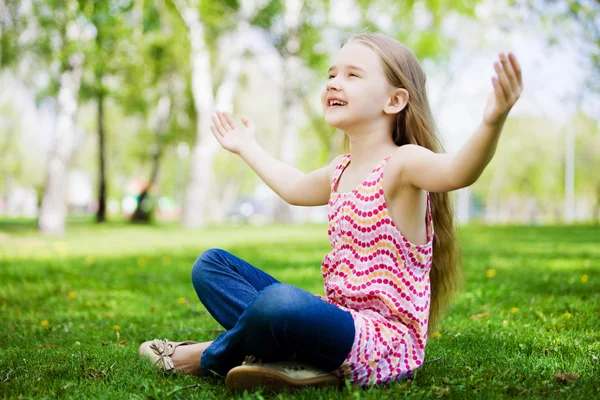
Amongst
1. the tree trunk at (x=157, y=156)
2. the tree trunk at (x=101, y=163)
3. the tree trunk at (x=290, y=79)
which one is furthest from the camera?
the tree trunk at (x=157, y=156)

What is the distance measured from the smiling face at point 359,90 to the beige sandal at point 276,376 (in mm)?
993

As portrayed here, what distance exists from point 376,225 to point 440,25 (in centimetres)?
2266

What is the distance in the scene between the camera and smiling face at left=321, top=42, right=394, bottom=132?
2637 mm

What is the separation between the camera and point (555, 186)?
47.3 m

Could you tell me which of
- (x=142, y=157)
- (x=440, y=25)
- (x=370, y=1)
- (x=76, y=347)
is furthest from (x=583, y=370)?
(x=142, y=157)

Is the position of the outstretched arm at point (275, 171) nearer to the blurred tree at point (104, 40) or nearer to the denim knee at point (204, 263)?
the denim knee at point (204, 263)

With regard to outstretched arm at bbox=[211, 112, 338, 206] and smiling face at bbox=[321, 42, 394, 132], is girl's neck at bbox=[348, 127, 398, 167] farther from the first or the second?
outstretched arm at bbox=[211, 112, 338, 206]

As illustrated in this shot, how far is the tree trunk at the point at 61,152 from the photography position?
540 inches

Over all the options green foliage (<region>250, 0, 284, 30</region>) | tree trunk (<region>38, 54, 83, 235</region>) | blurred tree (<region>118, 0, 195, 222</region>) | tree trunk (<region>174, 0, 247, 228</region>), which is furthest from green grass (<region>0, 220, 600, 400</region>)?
green foliage (<region>250, 0, 284, 30</region>)

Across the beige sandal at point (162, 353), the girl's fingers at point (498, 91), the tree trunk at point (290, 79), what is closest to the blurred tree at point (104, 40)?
the tree trunk at point (290, 79)

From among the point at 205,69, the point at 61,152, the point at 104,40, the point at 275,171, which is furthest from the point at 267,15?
the point at 275,171

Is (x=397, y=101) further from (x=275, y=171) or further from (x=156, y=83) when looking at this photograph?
(x=156, y=83)

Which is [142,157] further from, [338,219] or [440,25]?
[338,219]

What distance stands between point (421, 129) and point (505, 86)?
71cm
